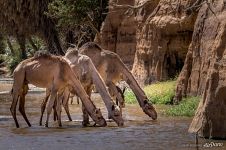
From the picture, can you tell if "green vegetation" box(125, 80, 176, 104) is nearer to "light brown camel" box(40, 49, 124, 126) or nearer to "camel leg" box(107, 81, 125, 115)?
"camel leg" box(107, 81, 125, 115)

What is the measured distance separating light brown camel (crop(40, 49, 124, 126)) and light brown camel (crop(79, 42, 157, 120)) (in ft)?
3.69

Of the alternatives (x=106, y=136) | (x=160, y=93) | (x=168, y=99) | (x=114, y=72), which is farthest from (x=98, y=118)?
(x=160, y=93)

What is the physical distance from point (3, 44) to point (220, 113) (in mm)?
53941

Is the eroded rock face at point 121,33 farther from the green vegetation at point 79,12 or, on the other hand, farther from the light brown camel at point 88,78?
the light brown camel at point 88,78

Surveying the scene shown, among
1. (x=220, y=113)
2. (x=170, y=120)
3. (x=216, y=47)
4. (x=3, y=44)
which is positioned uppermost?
(x=216, y=47)

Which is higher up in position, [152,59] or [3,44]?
[152,59]

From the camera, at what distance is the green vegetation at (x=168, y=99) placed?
1665 centimetres

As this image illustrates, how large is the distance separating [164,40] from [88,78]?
9.49 metres

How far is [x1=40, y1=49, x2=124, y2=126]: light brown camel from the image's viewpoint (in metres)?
13.9

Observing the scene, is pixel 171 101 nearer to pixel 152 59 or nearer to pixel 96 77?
pixel 152 59

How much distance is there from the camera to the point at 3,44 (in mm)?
62906

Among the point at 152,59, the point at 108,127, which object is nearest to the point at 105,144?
the point at 108,127

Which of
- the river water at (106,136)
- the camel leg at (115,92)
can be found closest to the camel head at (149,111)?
the river water at (106,136)

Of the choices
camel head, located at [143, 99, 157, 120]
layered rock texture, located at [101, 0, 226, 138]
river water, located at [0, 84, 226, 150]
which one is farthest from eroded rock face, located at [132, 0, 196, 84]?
camel head, located at [143, 99, 157, 120]
